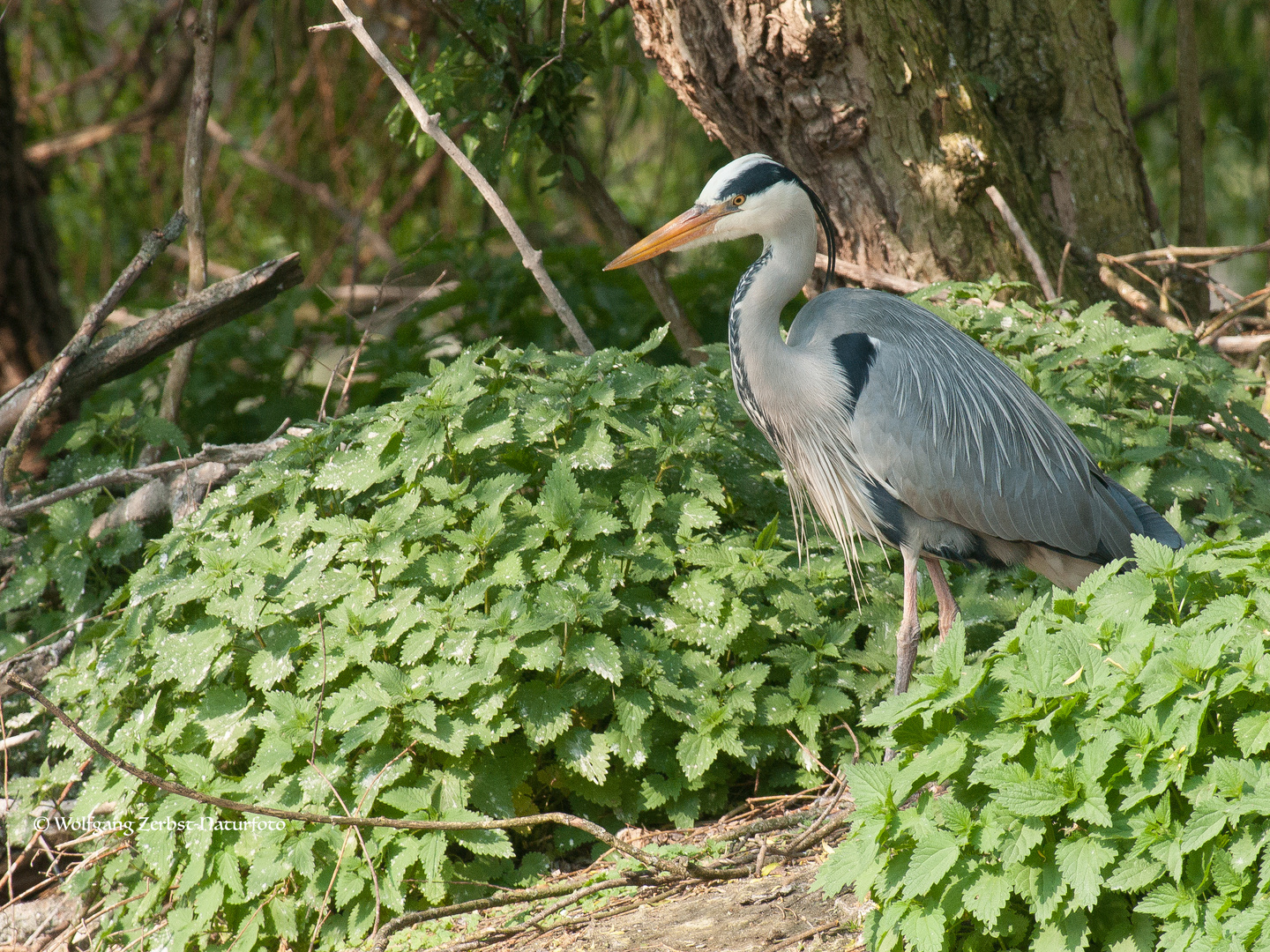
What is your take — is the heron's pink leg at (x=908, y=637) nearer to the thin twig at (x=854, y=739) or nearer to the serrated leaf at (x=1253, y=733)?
the thin twig at (x=854, y=739)

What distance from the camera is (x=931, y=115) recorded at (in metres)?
4.40

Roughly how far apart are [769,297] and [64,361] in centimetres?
252

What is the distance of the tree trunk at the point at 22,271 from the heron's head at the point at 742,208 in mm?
3420

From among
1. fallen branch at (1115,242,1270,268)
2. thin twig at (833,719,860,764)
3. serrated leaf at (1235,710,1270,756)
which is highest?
serrated leaf at (1235,710,1270,756)

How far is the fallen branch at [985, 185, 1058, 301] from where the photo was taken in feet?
14.8

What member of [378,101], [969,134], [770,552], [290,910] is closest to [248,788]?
[290,910]

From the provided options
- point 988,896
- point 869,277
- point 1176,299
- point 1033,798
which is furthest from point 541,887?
point 1176,299

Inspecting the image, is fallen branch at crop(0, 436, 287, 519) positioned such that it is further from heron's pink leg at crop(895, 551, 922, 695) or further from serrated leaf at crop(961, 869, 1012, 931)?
serrated leaf at crop(961, 869, 1012, 931)

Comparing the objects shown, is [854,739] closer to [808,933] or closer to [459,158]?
[808,933]

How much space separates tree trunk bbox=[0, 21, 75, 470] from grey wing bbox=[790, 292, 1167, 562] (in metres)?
4.01

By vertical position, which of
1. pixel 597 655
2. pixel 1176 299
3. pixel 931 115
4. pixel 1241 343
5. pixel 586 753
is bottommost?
pixel 1241 343

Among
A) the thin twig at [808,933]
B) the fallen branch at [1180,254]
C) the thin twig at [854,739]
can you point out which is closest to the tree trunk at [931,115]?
the fallen branch at [1180,254]

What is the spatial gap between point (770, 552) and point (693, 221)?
39.7 inches

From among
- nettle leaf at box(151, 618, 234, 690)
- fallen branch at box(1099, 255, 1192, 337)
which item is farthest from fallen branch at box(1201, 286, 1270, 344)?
nettle leaf at box(151, 618, 234, 690)
